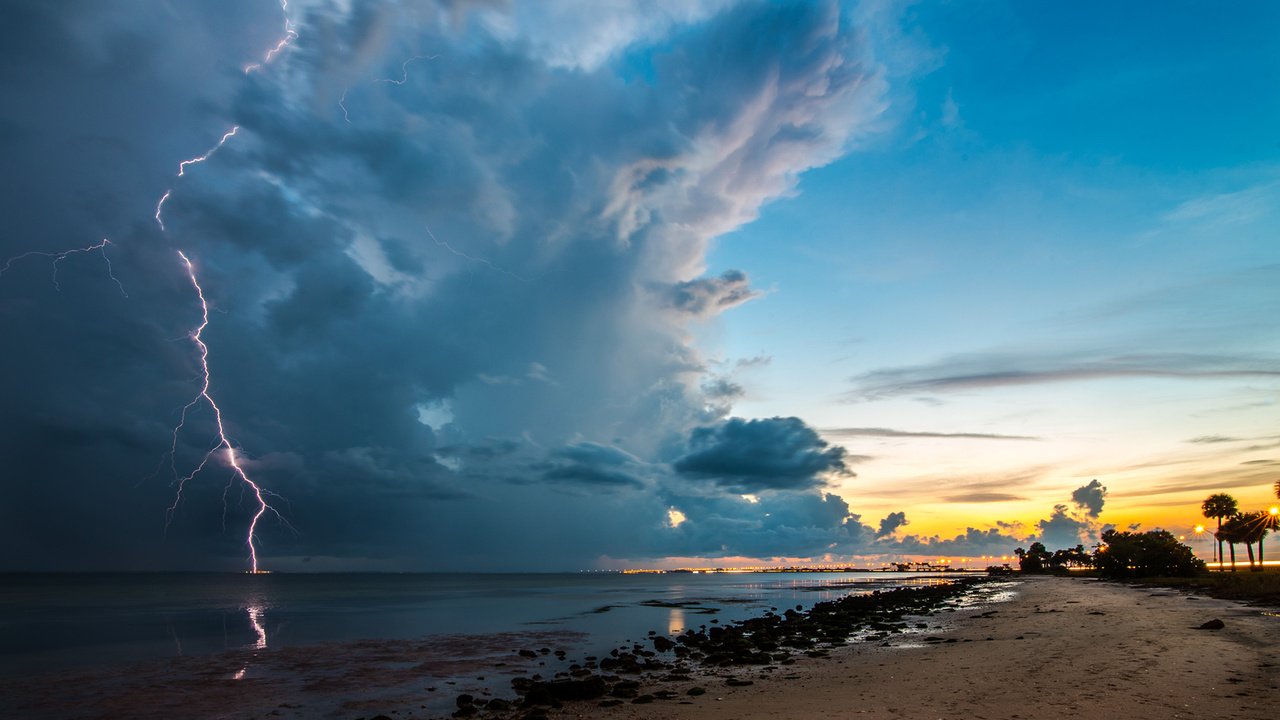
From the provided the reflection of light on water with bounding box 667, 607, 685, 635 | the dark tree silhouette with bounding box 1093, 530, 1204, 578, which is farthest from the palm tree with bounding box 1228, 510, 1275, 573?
the reflection of light on water with bounding box 667, 607, 685, 635

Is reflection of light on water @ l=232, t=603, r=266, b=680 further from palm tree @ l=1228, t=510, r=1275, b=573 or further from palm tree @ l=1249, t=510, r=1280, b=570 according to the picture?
palm tree @ l=1228, t=510, r=1275, b=573

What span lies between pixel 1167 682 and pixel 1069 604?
4057 cm

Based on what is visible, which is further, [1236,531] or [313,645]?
[1236,531]

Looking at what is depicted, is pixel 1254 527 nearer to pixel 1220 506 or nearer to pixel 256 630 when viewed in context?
pixel 1220 506

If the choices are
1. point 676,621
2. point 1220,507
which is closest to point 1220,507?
point 1220,507

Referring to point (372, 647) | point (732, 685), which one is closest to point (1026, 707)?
point (732, 685)

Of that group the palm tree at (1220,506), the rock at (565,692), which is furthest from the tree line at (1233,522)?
the rock at (565,692)

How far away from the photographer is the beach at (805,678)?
718 inches

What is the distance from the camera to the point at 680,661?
108 ft

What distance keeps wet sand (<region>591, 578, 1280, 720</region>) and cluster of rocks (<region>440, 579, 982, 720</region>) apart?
1393 mm

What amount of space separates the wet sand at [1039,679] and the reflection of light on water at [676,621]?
75.4 feet

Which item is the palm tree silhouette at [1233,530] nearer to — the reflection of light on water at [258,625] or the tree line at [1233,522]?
the tree line at [1233,522]

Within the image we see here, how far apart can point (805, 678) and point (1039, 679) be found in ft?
27.2

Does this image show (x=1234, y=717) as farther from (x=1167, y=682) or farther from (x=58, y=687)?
(x=58, y=687)
